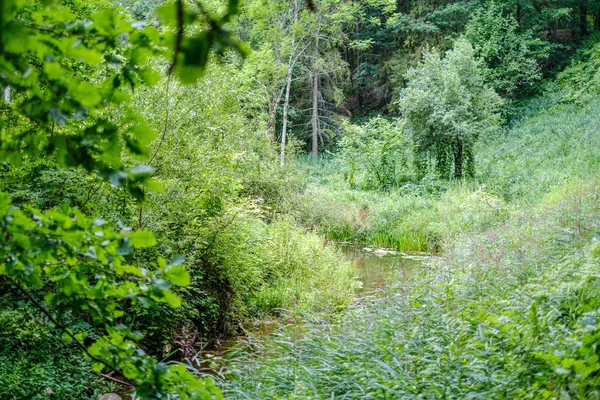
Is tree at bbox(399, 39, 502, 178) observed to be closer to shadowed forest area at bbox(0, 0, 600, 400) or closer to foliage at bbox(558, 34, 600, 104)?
shadowed forest area at bbox(0, 0, 600, 400)

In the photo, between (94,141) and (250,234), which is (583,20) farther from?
(94,141)

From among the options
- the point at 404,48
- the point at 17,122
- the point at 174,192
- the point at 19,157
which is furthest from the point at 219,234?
the point at 404,48

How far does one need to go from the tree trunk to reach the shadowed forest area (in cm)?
5

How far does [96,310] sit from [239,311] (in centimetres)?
577

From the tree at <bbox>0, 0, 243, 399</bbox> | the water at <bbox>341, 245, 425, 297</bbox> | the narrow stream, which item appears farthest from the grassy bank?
the water at <bbox>341, 245, 425, 297</bbox>

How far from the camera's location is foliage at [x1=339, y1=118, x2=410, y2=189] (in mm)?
19688

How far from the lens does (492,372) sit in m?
3.18

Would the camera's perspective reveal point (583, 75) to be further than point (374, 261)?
Yes

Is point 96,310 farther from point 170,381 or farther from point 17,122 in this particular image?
point 17,122

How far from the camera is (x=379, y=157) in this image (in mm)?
19953

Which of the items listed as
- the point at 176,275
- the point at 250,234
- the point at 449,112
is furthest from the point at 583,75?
the point at 176,275

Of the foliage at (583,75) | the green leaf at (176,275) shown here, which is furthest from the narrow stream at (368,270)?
the foliage at (583,75)

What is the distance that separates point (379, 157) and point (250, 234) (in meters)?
12.5

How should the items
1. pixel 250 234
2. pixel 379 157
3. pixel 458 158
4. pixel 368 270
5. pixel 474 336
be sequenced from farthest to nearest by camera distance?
pixel 379 157 → pixel 458 158 → pixel 368 270 → pixel 250 234 → pixel 474 336
